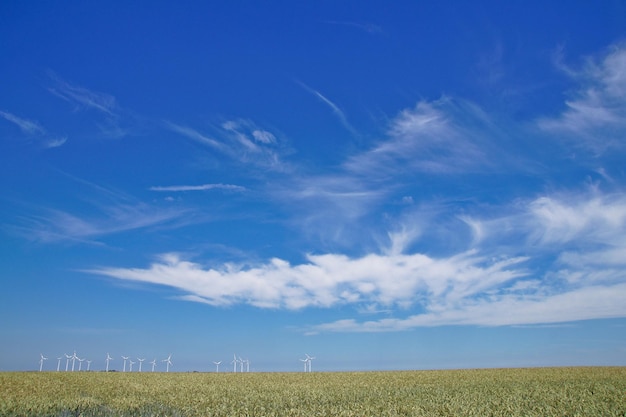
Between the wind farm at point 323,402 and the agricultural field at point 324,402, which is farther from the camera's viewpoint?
the wind farm at point 323,402

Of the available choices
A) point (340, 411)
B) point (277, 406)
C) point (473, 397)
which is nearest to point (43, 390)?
point (277, 406)


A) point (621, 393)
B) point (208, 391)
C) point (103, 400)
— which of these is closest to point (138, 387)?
point (208, 391)

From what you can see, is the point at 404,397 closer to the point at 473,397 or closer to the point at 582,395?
the point at 473,397

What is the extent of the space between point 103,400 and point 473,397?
29.9m

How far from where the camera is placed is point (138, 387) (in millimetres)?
51188

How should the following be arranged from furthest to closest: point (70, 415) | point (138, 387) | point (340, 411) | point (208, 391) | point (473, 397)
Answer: point (138, 387) → point (208, 391) → point (473, 397) → point (340, 411) → point (70, 415)

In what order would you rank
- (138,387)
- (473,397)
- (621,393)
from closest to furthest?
1. (473,397)
2. (621,393)
3. (138,387)

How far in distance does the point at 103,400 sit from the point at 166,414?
1108 cm

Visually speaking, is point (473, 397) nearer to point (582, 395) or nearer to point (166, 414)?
point (582, 395)

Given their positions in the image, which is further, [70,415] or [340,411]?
[340,411]

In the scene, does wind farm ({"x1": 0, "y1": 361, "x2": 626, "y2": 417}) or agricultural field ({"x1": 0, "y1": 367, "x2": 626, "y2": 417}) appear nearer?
agricultural field ({"x1": 0, "y1": 367, "x2": 626, "y2": 417})

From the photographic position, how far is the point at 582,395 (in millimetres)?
41500

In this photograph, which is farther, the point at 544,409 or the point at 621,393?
the point at 621,393

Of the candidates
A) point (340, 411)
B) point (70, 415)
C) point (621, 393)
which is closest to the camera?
point (70, 415)
